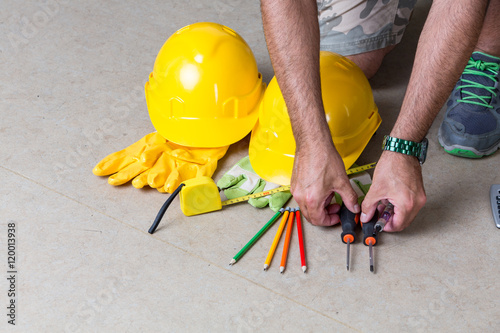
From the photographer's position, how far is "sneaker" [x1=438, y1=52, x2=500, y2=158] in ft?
6.46

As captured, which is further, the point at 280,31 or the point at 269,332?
the point at 280,31

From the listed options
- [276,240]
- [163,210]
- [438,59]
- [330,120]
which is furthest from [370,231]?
[163,210]

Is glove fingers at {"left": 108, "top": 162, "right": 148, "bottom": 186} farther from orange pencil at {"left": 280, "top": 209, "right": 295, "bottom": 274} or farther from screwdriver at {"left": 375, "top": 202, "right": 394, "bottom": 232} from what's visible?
screwdriver at {"left": 375, "top": 202, "right": 394, "bottom": 232}

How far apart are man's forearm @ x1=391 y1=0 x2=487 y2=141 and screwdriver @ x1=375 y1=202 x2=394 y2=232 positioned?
0.72ft

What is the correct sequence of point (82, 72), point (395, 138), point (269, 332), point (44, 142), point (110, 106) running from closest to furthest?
point (269, 332) → point (395, 138) → point (44, 142) → point (110, 106) → point (82, 72)

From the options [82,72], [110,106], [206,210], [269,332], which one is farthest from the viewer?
[82,72]

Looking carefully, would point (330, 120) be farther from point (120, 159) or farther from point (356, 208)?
point (120, 159)

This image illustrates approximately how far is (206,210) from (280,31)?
2.02ft

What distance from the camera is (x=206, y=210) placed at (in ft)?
5.94

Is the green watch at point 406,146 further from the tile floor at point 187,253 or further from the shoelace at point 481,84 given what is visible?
the shoelace at point 481,84

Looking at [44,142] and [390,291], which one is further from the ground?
[44,142]

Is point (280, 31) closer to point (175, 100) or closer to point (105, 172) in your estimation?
point (175, 100)

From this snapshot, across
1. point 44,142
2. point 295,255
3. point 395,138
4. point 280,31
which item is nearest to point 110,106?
point 44,142

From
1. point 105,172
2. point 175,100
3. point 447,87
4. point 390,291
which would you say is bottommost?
point 390,291
